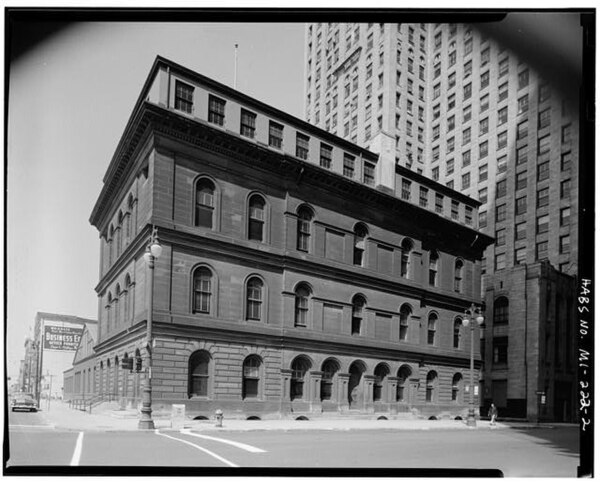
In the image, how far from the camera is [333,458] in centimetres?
1430

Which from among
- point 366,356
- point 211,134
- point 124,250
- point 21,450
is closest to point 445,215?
point 366,356

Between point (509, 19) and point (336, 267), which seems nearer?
point (509, 19)

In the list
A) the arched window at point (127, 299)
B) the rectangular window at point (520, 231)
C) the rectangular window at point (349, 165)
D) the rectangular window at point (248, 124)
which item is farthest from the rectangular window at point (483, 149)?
the arched window at point (127, 299)

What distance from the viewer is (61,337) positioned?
685 inches

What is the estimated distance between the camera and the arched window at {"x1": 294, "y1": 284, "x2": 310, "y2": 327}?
79.4 ft

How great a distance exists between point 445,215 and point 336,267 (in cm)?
516

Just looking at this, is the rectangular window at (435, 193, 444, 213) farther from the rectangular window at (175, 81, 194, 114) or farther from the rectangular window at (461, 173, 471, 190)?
the rectangular window at (175, 81, 194, 114)

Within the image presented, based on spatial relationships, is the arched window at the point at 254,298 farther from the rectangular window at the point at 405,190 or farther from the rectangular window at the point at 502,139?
the rectangular window at the point at 502,139

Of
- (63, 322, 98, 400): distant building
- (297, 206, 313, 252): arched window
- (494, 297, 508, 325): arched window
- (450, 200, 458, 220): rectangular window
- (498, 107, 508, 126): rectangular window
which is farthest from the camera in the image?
(494, 297, 508, 325): arched window

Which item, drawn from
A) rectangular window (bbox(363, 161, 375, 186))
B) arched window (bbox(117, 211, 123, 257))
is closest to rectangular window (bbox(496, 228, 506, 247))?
rectangular window (bbox(363, 161, 375, 186))

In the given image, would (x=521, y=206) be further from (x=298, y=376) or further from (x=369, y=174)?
(x=298, y=376)

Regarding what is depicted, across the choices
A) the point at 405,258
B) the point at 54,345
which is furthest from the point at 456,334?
the point at 54,345

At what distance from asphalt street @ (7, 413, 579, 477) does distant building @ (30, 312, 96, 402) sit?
1.25 m

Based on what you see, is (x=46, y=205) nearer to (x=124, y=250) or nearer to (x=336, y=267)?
(x=124, y=250)
